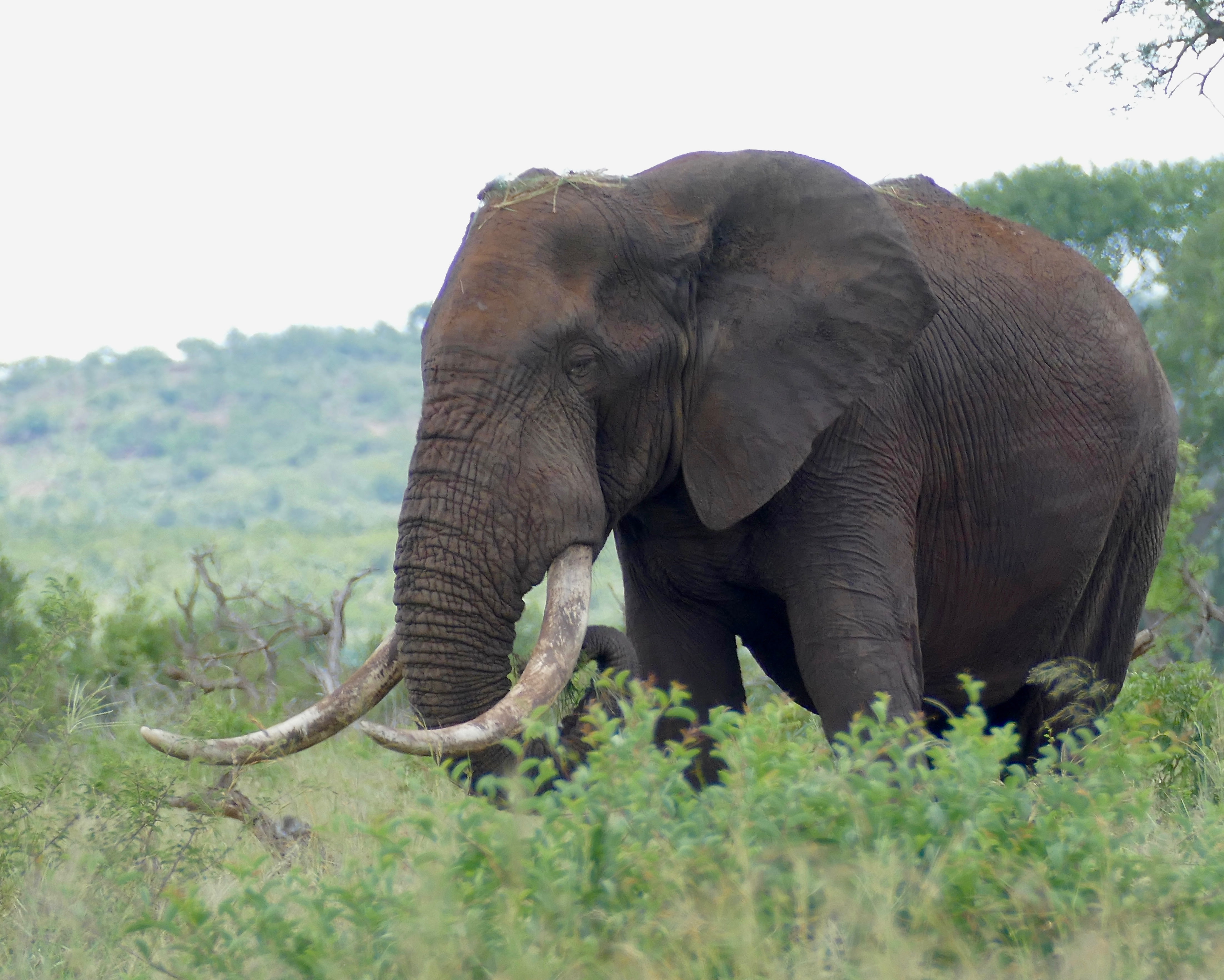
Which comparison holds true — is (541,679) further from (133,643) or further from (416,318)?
(416,318)

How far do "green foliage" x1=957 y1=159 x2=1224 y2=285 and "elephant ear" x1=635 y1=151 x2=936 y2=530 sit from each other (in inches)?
910

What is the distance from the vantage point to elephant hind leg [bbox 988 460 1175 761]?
5.83m

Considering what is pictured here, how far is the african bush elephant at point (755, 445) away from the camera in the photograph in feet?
13.4

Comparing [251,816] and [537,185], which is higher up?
[537,185]

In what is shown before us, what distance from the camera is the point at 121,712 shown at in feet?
32.9

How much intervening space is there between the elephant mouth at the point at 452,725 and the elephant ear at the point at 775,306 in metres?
0.58

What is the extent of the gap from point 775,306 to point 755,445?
18.1 inches

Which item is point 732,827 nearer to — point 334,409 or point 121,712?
point 121,712

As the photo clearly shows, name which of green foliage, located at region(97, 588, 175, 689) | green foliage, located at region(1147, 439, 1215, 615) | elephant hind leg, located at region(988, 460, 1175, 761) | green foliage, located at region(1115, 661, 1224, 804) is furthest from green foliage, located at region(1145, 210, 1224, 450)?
elephant hind leg, located at region(988, 460, 1175, 761)

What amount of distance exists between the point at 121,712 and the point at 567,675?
688 cm

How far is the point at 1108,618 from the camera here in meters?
6.12

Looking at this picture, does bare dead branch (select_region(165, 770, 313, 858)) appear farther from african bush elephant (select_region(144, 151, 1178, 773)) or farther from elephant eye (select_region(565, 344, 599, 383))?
elephant eye (select_region(565, 344, 599, 383))

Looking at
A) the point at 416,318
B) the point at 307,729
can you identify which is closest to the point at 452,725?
the point at 307,729

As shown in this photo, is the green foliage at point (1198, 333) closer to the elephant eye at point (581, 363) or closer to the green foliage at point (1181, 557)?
the green foliage at point (1181, 557)
